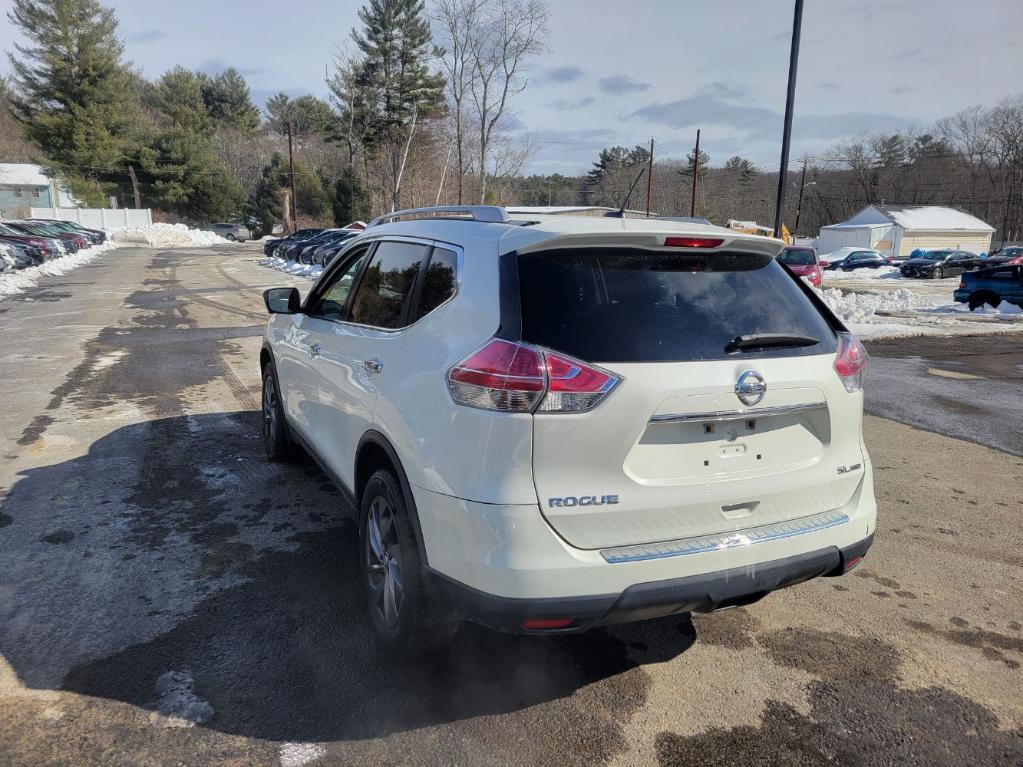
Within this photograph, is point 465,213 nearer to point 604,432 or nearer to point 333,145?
point 604,432

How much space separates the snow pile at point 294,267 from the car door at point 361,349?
21.5 meters

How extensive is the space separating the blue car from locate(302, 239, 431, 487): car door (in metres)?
21.3

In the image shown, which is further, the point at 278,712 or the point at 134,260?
the point at 134,260

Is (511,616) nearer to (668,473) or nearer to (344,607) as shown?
(668,473)

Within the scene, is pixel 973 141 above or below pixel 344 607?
above

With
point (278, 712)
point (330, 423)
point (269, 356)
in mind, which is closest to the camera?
point (278, 712)

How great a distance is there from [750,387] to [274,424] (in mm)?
4034

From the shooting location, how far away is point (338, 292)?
169 inches

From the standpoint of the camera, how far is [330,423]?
3.88m

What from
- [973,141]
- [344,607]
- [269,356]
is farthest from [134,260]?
[973,141]

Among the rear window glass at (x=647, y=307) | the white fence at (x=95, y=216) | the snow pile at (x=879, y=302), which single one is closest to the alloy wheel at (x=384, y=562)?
the rear window glass at (x=647, y=307)

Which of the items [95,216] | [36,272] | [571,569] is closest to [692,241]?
[571,569]

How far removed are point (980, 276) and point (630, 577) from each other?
22287 mm

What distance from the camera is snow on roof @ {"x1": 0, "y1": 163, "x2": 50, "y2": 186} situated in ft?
243
